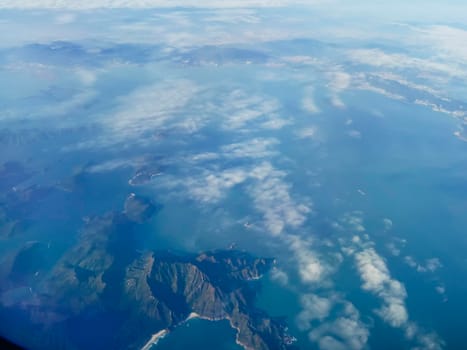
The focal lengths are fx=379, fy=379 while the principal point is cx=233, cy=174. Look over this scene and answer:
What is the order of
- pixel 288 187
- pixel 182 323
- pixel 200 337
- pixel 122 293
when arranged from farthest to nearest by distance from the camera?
pixel 288 187
pixel 122 293
pixel 182 323
pixel 200 337

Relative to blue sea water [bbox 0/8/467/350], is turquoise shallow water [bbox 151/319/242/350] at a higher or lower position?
higher

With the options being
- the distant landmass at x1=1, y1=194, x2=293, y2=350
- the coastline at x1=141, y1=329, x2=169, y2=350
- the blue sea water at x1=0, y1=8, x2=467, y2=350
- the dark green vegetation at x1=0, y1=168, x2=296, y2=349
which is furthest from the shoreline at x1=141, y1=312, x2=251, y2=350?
the blue sea water at x1=0, y1=8, x2=467, y2=350

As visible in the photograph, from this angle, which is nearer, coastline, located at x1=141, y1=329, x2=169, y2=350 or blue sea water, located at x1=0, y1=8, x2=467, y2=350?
coastline, located at x1=141, y1=329, x2=169, y2=350

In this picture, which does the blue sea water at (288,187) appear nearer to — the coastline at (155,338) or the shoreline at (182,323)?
the shoreline at (182,323)

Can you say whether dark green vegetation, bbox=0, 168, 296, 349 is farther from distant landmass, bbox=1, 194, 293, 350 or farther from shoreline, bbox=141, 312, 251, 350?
shoreline, bbox=141, 312, 251, 350

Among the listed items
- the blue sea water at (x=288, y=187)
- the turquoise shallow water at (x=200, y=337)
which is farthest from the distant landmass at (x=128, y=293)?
the blue sea water at (x=288, y=187)

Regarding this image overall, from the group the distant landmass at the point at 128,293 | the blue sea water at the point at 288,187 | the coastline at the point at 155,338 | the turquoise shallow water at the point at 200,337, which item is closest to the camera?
the turquoise shallow water at the point at 200,337

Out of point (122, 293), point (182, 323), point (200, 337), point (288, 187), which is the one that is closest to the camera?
point (200, 337)

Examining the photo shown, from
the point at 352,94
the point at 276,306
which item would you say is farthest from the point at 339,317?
the point at 352,94

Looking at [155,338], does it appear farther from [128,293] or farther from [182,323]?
[128,293]

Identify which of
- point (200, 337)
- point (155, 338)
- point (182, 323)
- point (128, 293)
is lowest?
point (128, 293)

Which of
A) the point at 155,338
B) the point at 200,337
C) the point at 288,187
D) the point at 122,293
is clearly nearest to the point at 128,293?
the point at 122,293

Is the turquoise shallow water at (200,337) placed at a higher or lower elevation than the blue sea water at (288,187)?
higher
